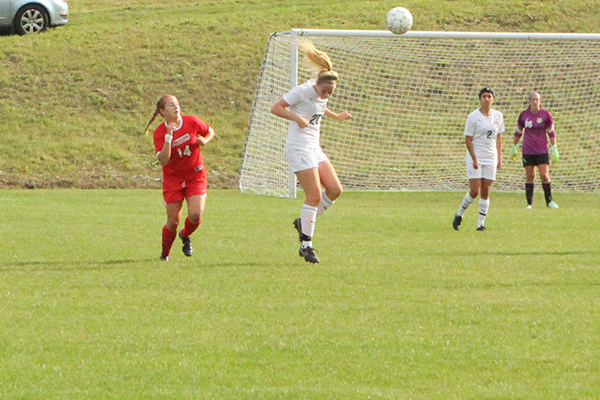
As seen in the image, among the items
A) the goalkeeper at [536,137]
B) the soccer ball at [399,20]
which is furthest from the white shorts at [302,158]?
the goalkeeper at [536,137]

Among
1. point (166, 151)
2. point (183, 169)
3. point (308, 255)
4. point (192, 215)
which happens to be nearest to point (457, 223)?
point (308, 255)

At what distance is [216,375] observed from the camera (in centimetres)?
523

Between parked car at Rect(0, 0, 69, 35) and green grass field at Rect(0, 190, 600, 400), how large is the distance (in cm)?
1558

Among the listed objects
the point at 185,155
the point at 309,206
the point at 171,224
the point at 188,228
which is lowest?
the point at 188,228

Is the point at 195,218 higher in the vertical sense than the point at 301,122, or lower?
lower

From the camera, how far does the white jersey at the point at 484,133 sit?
12594 millimetres

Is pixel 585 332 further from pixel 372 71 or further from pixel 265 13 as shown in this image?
pixel 265 13

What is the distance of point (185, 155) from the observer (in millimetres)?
9242

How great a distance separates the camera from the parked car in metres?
26.4

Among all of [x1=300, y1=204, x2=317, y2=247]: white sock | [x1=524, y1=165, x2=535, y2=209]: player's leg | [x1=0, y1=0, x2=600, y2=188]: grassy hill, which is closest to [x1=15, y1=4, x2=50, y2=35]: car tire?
[x1=0, y1=0, x2=600, y2=188]: grassy hill

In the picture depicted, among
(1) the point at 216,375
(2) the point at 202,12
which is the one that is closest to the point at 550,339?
(1) the point at 216,375

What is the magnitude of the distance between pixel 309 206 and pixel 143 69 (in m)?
18.1

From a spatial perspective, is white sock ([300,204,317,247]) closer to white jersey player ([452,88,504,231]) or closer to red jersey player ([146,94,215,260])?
red jersey player ([146,94,215,260])

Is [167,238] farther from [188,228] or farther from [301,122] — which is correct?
[301,122]
